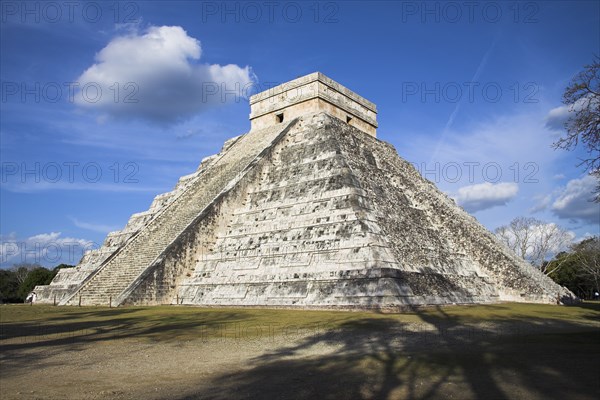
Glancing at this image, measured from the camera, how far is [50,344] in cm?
853

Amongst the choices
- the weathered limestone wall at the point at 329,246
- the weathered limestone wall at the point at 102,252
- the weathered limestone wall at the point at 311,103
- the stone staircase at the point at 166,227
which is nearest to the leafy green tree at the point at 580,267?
the weathered limestone wall at the point at 329,246

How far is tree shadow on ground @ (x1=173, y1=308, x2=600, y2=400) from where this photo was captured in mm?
4828

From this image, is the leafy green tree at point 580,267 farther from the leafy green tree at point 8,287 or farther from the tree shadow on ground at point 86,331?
the leafy green tree at point 8,287

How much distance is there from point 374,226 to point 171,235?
8441 mm

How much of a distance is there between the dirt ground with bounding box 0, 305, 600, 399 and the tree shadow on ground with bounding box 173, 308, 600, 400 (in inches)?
0.6

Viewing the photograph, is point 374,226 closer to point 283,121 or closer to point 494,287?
point 494,287

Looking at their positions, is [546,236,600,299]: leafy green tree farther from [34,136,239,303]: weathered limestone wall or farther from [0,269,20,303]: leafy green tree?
[0,269,20,303]: leafy green tree

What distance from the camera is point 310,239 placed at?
1424 cm

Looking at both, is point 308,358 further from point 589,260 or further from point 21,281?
point 21,281

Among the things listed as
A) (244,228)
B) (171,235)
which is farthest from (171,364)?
(171,235)

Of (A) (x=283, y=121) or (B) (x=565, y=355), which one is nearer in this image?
(B) (x=565, y=355)

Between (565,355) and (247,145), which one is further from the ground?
(247,145)

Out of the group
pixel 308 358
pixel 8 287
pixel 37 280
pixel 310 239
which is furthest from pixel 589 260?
pixel 8 287

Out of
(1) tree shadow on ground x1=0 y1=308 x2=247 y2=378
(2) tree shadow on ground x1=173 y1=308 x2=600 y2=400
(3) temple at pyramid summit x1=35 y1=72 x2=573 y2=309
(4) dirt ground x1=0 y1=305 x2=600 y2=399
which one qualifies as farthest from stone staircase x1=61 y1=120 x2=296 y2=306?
(2) tree shadow on ground x1=173 y1=308 x2=600 y2=400
